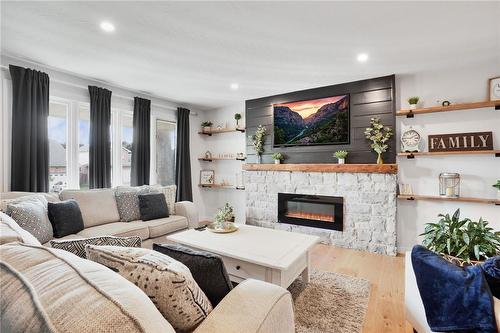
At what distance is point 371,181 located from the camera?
11.4ft

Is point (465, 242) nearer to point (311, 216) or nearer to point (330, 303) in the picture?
point (330, 303)

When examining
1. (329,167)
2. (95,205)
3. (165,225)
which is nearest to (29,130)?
(95,205)

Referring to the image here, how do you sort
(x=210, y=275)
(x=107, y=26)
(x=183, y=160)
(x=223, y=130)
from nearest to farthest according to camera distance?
1. (x=210, y=275)
2. (x=107, y=26)
3. (x=183, y=160)
4. (x=223, y=130)

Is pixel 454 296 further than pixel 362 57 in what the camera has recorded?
No

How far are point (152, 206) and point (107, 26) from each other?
6.93 ft

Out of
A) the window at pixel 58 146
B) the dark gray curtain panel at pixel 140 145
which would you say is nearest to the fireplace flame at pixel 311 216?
the dark gray curtain panel at pixel 140 145

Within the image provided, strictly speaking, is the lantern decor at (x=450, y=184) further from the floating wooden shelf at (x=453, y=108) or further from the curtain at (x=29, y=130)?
the curtain at (x=29, y=130)

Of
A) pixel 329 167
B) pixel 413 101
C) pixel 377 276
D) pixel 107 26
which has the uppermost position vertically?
pixel 107 26

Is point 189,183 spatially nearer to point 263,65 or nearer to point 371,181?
point 263,65

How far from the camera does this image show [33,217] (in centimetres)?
226

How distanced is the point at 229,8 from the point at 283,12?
0.44m

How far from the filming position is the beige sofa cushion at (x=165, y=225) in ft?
10.1

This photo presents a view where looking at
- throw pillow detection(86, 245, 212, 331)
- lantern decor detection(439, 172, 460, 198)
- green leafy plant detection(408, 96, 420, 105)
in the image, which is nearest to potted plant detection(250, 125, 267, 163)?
green leafy plant detection(408, 96, 420, 105)

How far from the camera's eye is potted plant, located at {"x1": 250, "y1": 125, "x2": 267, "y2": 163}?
4527 millimetres
